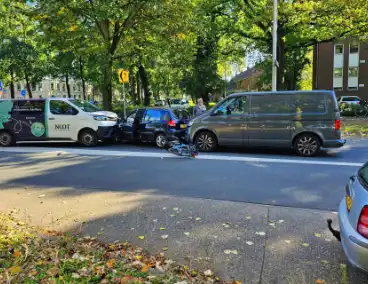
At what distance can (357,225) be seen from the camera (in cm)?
272

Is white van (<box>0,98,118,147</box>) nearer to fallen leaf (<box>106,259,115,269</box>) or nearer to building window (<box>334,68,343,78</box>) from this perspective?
fallen leaf (<box>106,259,115,269</box>)

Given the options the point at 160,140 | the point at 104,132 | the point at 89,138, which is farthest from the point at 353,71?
the point at 89,138

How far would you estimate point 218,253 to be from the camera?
3.63m

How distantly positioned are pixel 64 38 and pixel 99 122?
17.3 ft

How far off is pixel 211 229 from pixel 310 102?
250 inches

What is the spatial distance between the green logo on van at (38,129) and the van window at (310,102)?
879cm

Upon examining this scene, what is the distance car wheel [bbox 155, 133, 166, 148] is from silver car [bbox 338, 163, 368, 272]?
8.58 m

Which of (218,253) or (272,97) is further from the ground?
(272,97)

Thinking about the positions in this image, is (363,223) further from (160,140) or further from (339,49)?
(339,49)

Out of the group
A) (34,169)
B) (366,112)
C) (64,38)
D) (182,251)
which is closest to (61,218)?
(182,251)

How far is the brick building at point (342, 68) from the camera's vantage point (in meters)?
40.3

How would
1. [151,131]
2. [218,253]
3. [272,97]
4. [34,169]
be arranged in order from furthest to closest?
[151,131]
[272,97]
[34,169]
[218,253]

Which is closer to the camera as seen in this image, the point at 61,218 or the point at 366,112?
the point at 61,218

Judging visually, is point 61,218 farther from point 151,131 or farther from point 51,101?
point 51,101
